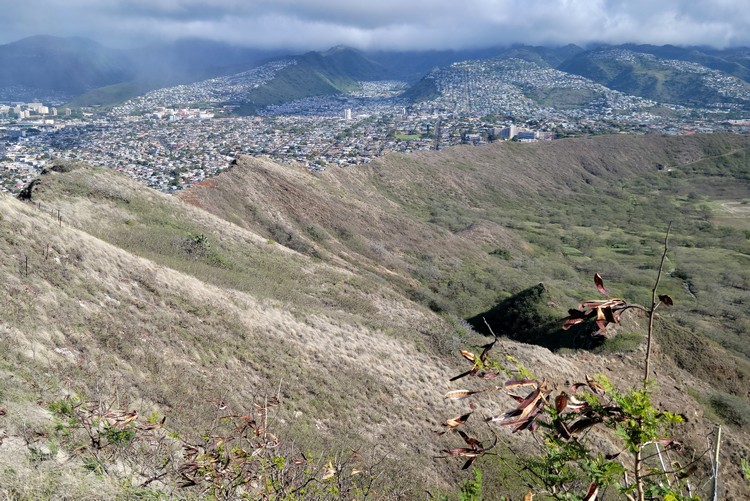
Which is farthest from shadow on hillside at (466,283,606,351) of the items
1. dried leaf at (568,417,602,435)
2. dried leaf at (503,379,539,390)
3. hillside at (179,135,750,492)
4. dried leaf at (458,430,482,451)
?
dried leaf at (503,379,539,390)

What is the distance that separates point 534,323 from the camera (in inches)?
888

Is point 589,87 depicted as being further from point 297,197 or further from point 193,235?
point 193,235

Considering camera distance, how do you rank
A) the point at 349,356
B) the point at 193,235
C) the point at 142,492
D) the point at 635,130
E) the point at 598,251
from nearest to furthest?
the point at 142,492 → the point at 349,356 → the point at 193,235 → the point at 598,251 → the point at 635,130

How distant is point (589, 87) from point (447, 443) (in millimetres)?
208904

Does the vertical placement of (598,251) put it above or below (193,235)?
below

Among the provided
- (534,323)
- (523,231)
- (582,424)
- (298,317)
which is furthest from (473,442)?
(523,231)

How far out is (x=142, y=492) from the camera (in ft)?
13.9

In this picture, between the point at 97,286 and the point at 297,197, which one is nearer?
the point at 97,286

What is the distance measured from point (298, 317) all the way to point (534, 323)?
12022 mm

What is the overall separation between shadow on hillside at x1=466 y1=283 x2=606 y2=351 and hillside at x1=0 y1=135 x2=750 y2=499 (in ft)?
0.52

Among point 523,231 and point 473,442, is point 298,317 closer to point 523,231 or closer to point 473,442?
point 473,442

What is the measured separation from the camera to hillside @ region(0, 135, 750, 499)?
8.34 metres

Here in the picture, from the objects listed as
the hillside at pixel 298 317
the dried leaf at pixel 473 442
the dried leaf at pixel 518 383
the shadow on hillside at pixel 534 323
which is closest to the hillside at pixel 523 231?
the shadow on hillside at pixel 534 323

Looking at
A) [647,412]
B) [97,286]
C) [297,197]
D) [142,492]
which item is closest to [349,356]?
[97,286]
